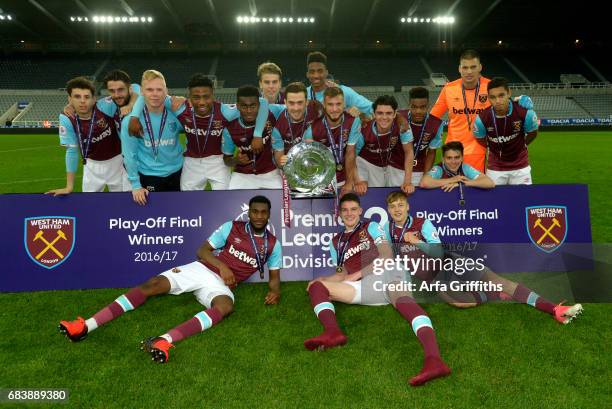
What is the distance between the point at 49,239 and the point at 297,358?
2.76 metres

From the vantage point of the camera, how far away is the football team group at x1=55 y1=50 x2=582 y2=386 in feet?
12.0

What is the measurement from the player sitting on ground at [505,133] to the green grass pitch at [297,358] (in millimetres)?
1764

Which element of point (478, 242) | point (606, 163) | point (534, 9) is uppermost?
point (534, 9)

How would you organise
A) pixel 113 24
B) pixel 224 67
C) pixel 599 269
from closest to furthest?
pixel 599 269
pixel 113 24
pixel 224 67

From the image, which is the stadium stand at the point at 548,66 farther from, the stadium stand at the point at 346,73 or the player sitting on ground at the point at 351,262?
the player sitting on ground at the point at 351,262

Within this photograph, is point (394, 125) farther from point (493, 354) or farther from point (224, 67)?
point (224, 67)

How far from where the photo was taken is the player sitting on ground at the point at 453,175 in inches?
174

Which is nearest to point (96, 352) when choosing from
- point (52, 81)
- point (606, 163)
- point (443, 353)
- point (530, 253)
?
point (443, 353)

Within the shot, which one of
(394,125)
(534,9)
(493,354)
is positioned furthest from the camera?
(534,9)

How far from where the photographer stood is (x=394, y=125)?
482 cm

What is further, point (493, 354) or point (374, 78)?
point (374, 78)

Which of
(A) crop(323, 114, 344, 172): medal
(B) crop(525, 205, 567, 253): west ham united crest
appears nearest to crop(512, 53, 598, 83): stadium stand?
(B) crop(525, 205, 567, 253): west ham united crest

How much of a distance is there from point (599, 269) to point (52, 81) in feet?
133

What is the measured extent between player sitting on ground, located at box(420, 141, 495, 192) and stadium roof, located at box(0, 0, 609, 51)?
28.3 meters
